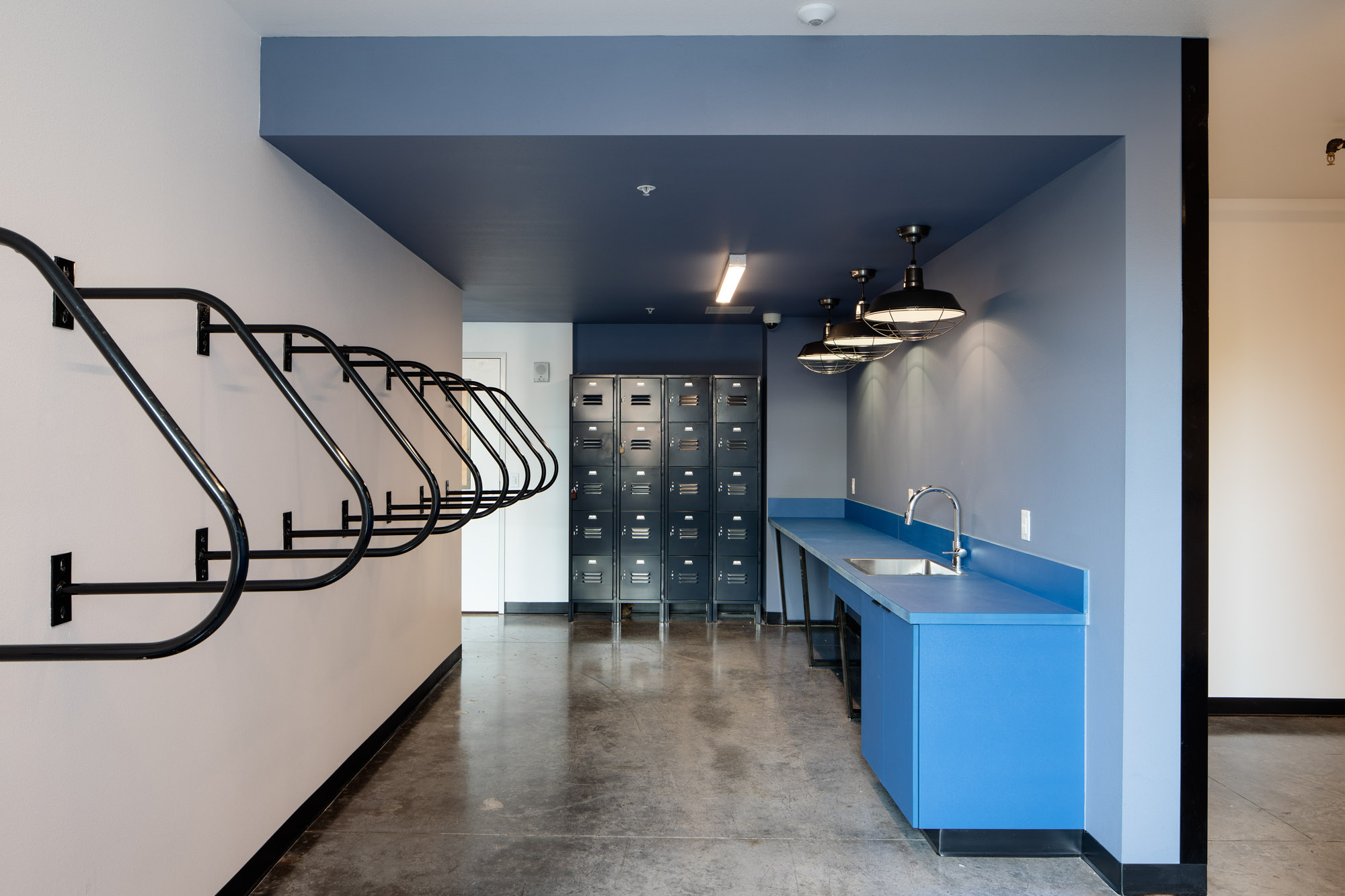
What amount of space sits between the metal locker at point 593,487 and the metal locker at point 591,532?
6 centimetres

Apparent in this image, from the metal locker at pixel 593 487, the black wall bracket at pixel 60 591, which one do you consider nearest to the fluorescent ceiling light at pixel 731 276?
the metal locker at pixel 593 487

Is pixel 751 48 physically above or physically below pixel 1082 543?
above

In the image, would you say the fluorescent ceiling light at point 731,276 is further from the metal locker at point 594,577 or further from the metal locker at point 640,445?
the metal locker at point 594,577

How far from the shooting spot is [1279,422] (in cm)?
392

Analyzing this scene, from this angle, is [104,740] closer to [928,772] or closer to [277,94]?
[277,94]

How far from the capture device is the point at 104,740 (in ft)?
5.81

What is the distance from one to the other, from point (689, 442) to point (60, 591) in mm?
4849

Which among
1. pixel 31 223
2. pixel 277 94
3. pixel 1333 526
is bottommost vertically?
pixel 1333 526

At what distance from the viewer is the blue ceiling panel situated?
2570mm

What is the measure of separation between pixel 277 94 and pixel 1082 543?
9.87 feet

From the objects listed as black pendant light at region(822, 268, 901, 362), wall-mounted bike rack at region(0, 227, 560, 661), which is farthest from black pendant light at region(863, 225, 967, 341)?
wall-mounted bike rack at region(0, 227, 560, 661)

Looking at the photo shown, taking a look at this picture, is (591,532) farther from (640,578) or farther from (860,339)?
(860,339)

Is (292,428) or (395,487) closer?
(292,428)

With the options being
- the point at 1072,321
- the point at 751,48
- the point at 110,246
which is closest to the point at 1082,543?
the point at 1072,321
